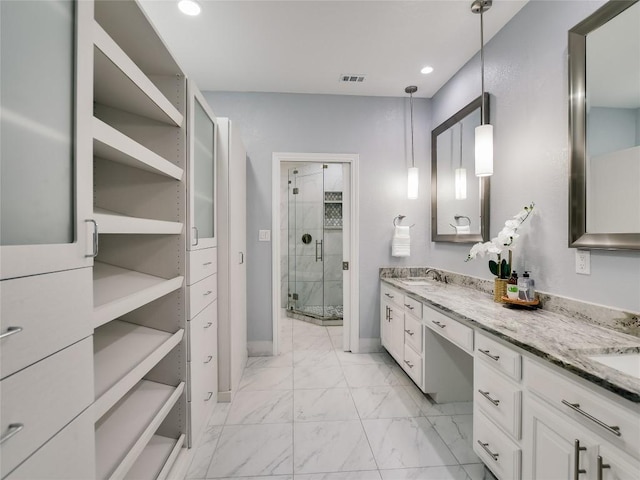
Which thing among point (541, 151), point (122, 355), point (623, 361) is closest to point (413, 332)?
point (623, 361)

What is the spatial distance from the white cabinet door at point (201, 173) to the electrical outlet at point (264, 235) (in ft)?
2.98

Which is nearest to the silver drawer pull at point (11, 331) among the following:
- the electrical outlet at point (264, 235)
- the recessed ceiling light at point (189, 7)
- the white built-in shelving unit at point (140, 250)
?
the white built-in shelving unit at point (140, 250)

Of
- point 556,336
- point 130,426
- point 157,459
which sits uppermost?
point 556,336

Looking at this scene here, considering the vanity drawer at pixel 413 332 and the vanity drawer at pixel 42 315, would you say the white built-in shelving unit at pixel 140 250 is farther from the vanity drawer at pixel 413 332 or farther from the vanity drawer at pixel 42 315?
the vanity drawer at pixel 413 332

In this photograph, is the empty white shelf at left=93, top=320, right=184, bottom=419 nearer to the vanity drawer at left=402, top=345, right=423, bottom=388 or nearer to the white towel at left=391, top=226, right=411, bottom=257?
the vanity drawer at left=402, top=345, right=423, bottom=388

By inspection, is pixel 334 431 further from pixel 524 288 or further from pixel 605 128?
pixel 605 128

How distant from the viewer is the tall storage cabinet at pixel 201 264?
160 cm

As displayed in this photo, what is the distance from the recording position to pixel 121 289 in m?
1.23

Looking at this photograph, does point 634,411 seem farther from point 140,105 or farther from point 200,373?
point 140,105

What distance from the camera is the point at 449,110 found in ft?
8.98

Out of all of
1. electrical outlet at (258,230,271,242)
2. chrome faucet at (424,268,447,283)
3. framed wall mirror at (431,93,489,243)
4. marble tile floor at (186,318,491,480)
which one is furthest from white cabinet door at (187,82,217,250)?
chrome faucet at (424,268,447,283)

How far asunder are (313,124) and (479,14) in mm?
1629

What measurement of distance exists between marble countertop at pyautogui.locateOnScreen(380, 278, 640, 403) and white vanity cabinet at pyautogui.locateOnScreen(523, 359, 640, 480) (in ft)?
0.21

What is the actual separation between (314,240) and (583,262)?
3.50 metres
